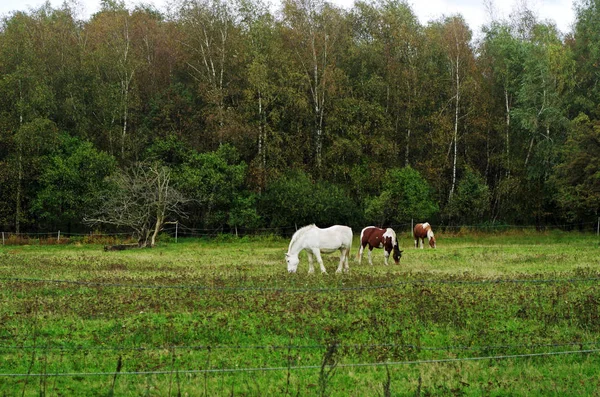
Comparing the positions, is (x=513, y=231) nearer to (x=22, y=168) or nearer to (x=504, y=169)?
(x=504, y=169)

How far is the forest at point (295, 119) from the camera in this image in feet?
161

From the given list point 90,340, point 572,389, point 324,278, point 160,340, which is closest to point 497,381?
point 572,389

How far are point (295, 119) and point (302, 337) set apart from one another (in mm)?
41495

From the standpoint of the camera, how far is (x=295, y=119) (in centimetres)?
5341

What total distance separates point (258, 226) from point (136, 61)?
56.1 ft

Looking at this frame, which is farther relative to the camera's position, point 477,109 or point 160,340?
point 477,109

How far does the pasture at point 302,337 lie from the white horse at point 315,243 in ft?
5.01

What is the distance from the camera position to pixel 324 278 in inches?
832

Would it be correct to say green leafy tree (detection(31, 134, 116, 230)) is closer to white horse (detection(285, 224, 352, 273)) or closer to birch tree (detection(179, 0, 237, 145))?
birch tree (detection(179, 0, 237, 145))

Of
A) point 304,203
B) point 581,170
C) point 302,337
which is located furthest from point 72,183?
point 302,337

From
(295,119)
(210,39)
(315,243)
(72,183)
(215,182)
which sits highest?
(210,39)

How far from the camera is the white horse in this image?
2355 cm

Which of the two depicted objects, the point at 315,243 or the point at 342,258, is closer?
the point at 315,243

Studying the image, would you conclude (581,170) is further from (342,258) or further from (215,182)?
(342,258)
